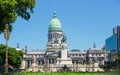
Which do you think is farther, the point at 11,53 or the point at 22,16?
the point at 11,53

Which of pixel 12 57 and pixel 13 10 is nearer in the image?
pixel 13 10

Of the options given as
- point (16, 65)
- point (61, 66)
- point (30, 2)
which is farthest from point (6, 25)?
point (61, 66)

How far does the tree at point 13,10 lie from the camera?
1279 inches

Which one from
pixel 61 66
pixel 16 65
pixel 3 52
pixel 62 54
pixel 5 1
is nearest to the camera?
pixel 5 1

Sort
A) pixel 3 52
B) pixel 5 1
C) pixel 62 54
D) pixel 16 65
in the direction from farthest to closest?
pixel 62 54
pixel 16 65
pixel 3 52
pixel 5 1

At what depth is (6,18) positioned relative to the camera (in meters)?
33.6

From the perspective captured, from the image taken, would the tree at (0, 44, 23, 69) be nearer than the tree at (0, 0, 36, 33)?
No

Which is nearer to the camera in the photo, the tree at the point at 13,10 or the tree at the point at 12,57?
the tree at the point at 13,10

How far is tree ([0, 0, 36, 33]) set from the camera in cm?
3248

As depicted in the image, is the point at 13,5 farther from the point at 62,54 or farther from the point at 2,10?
the point at 62,54

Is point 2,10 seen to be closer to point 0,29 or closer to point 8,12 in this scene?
point 8,12

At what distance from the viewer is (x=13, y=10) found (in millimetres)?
33562

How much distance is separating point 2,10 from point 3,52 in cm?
6658

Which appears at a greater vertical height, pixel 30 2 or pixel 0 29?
pixel 30 2
